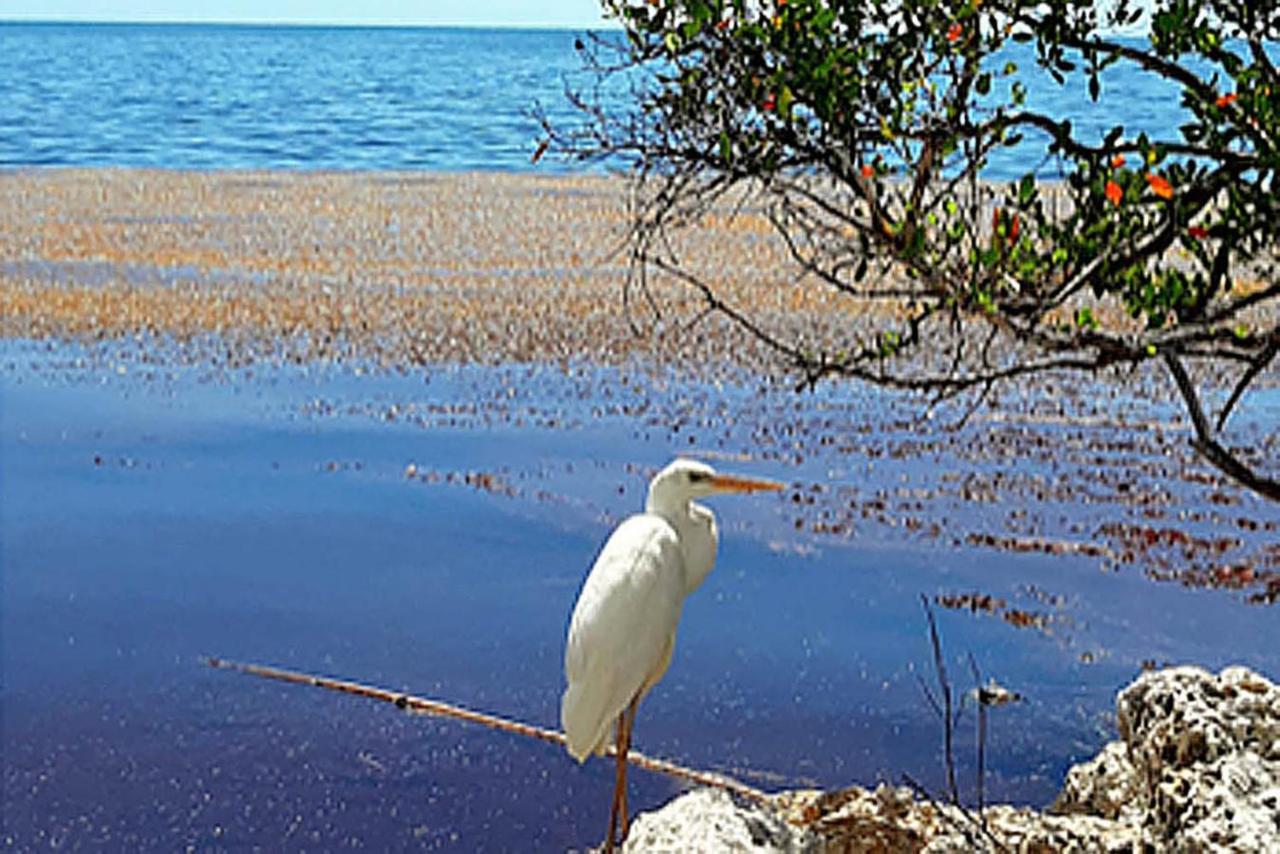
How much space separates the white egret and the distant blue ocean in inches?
289

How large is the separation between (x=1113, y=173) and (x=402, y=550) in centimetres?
630

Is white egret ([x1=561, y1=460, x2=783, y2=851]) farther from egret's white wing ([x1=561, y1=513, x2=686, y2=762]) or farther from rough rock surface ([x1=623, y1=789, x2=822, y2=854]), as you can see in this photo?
rough rock surface ([x1=623, y1=789, x2=822, y2=854])

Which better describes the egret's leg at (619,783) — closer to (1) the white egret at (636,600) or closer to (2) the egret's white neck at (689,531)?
(1) the white egret at (636,600)

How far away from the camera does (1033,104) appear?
136ft

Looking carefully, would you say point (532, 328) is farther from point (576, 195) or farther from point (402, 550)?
point (576, 195)

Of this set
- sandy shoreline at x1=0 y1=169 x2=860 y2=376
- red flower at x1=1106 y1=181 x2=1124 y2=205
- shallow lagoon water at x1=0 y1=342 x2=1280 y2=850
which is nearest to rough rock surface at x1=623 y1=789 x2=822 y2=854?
red flower at x1=1106 y1=181 x2=1124 y2=205

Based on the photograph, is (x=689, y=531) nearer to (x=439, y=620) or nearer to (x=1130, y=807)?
(x=1130, y=807)

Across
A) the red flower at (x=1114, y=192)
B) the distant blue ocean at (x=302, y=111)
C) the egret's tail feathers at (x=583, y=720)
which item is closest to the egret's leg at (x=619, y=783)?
the egret's tail feathers at (x=583, y=720)

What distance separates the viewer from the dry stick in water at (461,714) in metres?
6.57

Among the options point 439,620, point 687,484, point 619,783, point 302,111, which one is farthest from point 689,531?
point 302,111

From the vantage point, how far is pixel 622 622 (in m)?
4.96

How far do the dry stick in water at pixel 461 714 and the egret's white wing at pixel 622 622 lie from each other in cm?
115

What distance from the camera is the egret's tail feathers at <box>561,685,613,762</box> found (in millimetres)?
5055

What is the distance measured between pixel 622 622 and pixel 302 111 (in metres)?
51.2
